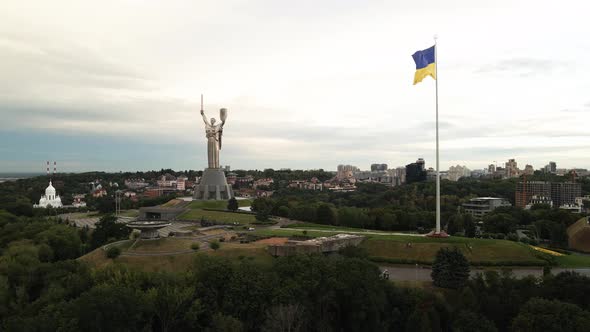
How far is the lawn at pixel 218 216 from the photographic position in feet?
149

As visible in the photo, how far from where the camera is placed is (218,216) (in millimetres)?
47406

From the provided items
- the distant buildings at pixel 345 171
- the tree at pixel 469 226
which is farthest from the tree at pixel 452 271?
the distant buildings at pixel 345 171

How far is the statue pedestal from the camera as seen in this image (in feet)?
189

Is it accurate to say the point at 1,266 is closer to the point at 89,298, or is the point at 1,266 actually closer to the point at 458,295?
the point at 89,298

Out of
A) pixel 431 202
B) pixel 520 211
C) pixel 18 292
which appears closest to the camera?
pixel 18 292

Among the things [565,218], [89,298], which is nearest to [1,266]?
[89,298]

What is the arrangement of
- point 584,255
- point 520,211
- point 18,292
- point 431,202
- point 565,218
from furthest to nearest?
point 431,202 < point 520,211 < point 565,218 < point 584,255 < point 18,292

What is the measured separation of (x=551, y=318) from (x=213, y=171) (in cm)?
4728

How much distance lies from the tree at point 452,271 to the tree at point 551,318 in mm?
5144

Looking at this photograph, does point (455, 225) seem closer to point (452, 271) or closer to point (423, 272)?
point (423, 272)

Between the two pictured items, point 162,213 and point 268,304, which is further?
point 162,213

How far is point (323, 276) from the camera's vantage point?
21.6 meters

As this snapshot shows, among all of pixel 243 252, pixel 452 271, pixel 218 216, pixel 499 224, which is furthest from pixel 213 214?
pixel 452 271

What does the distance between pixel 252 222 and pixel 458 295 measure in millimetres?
25811
